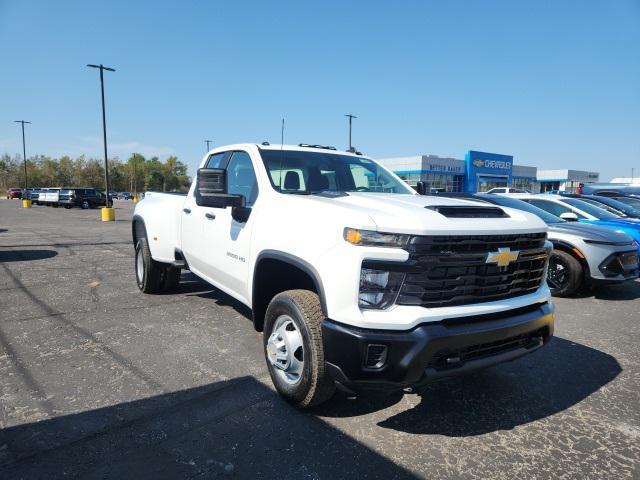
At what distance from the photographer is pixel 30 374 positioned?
3.46 metres

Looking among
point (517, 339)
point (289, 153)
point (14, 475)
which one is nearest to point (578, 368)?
point (517, 339)

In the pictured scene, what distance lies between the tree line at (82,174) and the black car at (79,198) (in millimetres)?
29506

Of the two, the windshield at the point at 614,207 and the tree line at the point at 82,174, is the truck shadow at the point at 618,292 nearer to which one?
the windshield at the point at 614,207

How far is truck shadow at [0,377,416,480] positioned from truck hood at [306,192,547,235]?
52.0 inches

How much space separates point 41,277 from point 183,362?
4855mm

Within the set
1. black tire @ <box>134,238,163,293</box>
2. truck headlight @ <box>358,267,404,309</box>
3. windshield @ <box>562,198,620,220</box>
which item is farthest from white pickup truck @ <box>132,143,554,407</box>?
windshield @ <box>562,198,620,220</box>

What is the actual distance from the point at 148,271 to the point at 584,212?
8130 millimetres

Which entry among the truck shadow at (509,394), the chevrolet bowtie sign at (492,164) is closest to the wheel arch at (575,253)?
the truck shadow at (509,394)

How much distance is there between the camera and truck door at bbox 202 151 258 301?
11.9 feet

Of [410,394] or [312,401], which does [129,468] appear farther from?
[410,394]

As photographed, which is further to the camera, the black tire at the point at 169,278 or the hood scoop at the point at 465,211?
the black tire at the point at 169,278

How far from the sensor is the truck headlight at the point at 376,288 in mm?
2398

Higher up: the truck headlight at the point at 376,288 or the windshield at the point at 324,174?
the windshield at the point at 324,174

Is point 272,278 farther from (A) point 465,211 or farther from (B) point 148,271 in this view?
(B) point 148,271
